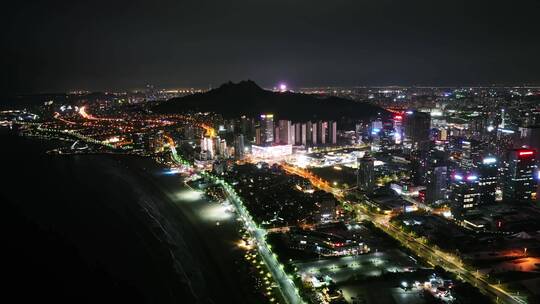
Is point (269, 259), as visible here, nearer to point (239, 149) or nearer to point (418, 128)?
point (239, 149)

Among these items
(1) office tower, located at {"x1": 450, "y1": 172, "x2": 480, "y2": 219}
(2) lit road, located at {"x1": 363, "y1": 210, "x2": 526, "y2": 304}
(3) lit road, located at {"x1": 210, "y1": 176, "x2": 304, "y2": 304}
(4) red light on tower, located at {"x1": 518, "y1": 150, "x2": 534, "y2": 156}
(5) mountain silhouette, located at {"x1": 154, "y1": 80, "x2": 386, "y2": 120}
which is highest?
(5) mountain silhouette, located at {"x1": 154, "y1": 80, "x2": 386, "y2": 120}

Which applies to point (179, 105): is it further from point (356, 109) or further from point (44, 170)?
point (44, 170)

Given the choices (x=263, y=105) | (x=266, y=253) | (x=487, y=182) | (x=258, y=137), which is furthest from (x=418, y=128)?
(x=263, y=105)

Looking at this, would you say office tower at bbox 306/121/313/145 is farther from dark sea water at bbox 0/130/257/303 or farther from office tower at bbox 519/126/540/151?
office tower at bbox 519/126/540/151

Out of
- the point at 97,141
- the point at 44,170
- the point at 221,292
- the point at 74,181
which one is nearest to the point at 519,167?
the point at 221,292

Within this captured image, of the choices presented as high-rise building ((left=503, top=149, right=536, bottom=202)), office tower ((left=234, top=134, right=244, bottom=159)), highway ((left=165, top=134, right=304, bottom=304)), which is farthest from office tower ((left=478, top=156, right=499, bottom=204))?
office tower ((left=234, top=134, right=244, bottom=159))

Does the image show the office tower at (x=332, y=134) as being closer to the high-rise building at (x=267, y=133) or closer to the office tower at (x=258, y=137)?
the high-rise building at (x=267, y=133)

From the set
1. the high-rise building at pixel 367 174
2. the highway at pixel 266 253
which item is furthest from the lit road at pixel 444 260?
the highway at pixel 266 253
